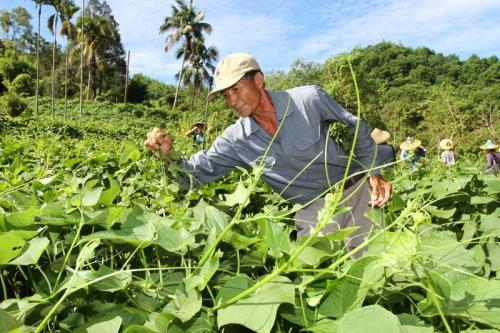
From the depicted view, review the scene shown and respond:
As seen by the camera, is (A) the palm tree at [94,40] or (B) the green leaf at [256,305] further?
(A) the palm tree at [94,40]

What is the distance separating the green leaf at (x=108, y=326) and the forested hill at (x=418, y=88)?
77.3 ft

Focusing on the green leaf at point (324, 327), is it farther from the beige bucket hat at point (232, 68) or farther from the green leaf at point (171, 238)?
the beige bucket hat at point (232, 68)

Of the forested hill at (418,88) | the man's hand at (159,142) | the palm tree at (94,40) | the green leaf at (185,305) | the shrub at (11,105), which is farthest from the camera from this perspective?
the palm tree at (94,40)

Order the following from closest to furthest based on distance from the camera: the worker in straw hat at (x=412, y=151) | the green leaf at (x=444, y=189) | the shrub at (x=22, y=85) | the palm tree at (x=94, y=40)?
the green leaf at (x=444, y=189), the worker in straw hat at (x=412, y=151), the shrub at (x=22, y=85), the palm tree at (x=94, y=40)

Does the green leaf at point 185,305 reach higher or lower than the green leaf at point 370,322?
lower

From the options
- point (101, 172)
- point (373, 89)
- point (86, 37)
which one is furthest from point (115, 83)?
point (101, 172)

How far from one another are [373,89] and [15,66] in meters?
37.2

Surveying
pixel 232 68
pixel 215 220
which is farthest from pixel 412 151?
pixel 215 220

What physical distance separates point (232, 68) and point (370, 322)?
1.90 meters

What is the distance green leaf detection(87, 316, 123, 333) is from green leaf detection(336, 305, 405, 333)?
13.5 inches

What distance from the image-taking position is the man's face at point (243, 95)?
2439mm

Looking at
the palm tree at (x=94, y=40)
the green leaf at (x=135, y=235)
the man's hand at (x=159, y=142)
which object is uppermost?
the palm tree at (x=94, y=40)

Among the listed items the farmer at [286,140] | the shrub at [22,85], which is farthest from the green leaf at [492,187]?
the shrub at [22,85]

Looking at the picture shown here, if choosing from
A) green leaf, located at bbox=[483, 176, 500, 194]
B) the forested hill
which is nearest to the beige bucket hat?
green leaf, located at bbox=[483, 176, 500, 194]
